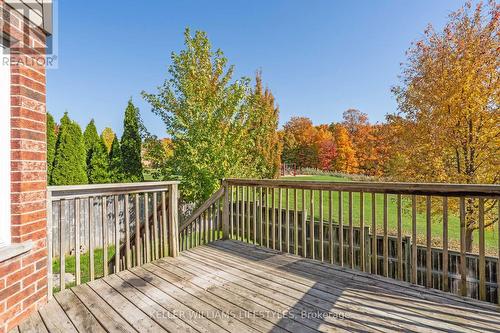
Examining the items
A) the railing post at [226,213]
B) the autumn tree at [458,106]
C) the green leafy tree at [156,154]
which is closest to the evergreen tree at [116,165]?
the green leafy tree at [156,154]

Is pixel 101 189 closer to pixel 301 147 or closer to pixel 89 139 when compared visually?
pixel 89 139

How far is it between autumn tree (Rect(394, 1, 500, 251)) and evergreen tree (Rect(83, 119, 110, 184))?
10.1 m

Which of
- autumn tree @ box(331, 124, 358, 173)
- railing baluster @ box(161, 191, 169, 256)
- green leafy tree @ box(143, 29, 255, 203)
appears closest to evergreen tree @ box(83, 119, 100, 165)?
green leafy tree @ box(143, 29, 255, 203)

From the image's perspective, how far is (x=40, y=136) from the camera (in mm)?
2059

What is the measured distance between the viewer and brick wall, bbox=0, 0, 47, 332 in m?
1.78

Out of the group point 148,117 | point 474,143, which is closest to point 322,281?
point 474,143

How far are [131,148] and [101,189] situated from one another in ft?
24.3

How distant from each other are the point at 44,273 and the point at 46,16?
2125 millimetres

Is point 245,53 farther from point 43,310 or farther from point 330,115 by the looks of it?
point 330,115

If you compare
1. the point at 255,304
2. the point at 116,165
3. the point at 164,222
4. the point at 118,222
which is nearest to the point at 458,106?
the point at 255,304

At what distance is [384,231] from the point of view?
2.70 meters

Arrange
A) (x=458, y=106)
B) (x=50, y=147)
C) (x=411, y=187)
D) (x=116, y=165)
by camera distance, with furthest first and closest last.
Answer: (x=116, y=165) < (x=50, y=147) < (x=458, y=106) < (x=411, y=187)

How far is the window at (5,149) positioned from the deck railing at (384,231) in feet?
8.72

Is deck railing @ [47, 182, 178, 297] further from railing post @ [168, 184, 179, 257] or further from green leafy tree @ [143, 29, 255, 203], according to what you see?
green leafy tree @ [143, 29, 255, 203]
